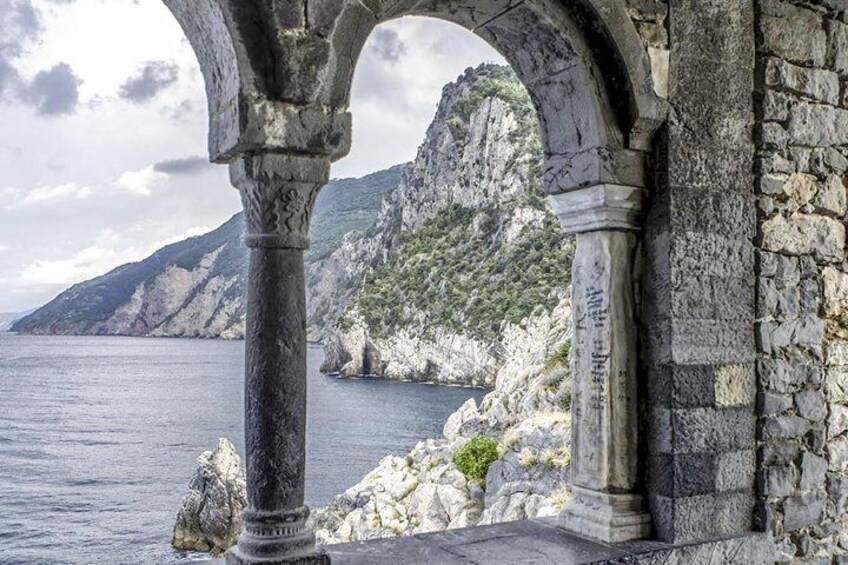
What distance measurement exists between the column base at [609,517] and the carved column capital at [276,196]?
1.94 meters

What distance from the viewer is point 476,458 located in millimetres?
12984

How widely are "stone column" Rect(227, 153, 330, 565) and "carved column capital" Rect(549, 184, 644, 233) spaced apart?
60.3 inches

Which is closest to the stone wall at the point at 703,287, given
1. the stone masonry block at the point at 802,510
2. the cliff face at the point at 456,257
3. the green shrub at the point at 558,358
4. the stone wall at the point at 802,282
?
the stone wall at the point at 802,282

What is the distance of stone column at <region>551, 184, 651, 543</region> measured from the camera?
3.58 m

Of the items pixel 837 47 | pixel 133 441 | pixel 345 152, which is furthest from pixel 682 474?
pixel 133 441

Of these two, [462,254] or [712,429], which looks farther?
[462,254]

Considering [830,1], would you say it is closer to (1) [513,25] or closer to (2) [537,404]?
(1) [513,25]

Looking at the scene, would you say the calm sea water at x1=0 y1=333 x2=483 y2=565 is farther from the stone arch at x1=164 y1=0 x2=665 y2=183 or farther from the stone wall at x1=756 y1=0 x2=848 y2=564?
the stone arch at x1=164 y1=0 x2=665 y2=183

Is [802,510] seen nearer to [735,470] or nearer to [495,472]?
[735,470]

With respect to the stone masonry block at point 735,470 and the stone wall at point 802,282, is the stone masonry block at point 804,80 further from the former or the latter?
the stone masonry block at point 735,470

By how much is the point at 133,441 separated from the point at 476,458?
4105cm

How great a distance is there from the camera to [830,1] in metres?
4.16

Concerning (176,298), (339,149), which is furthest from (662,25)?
(176,298)

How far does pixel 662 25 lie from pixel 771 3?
0.76 m
